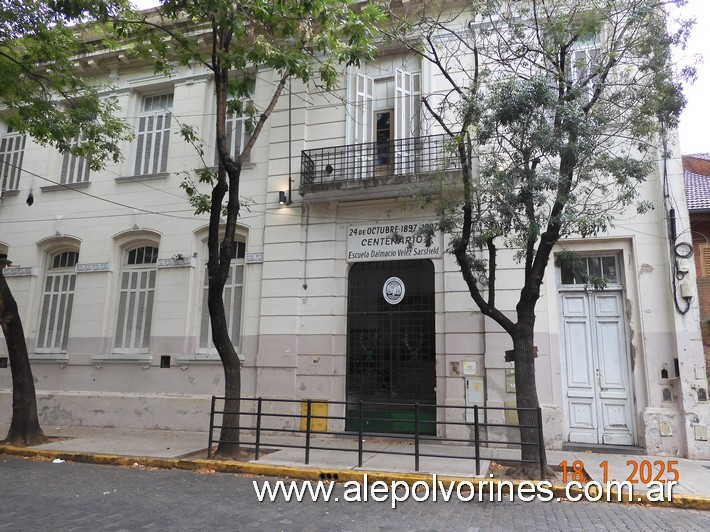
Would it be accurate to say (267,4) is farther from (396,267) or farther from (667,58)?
(667,58)

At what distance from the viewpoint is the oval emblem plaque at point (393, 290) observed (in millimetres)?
11688

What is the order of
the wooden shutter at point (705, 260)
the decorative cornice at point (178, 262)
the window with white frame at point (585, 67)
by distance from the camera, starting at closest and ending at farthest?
the window with white frame at point (585, 67) → the wooden shutter at point (705, 260) → the decorative cornice at point (178, 262)

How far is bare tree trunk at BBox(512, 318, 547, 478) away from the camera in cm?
769

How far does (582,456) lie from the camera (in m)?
9.31

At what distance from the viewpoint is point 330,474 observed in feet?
26.3

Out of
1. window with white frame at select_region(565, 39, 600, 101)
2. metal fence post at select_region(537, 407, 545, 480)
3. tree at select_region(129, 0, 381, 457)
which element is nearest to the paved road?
metal fence post at select_region(537, 407, 545, 480)

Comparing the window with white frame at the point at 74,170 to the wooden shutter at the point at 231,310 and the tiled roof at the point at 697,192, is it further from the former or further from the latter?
the tiled roof at the point at 697,192

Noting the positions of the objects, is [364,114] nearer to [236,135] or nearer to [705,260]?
[236,135]

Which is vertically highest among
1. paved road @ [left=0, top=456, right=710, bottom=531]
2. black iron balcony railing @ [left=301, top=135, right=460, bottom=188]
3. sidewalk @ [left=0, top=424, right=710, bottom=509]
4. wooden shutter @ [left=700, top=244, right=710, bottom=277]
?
black iron balcony railing @ [left=301, top=135, right=460, bottom=188]

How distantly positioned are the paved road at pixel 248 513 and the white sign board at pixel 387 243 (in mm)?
5580

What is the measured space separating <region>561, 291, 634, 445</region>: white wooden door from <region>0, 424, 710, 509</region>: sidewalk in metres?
0.70

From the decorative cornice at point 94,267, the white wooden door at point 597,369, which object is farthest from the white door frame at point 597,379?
the decorative cornice at point 94,267

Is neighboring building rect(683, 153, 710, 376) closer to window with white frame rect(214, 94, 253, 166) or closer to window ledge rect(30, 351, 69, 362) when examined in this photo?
window with white frame rect(214, 94, 253, 166)

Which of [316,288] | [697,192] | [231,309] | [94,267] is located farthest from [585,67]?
[94,267]
